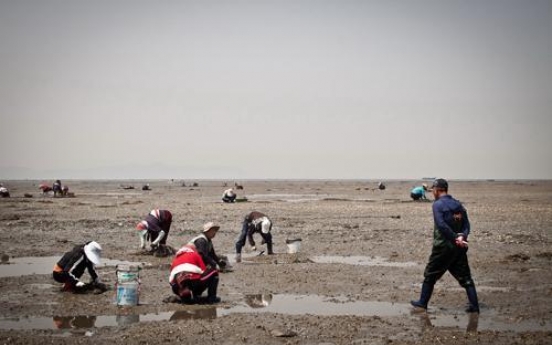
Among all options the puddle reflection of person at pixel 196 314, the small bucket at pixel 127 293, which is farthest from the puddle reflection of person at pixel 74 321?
the puddle reflection of person at pixel 196 314

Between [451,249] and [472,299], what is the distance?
959 millimetres

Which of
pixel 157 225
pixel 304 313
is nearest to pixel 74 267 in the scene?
pixel 304 313

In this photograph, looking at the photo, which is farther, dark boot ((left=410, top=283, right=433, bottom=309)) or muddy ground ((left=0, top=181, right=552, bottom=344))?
dark boot ((left=410, top=283, right=433, bottom=309))

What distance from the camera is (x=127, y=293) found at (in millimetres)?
10000

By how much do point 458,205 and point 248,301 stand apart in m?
4.33

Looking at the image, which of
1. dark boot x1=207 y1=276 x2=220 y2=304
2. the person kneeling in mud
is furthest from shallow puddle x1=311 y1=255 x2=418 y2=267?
the person kneeling in mud

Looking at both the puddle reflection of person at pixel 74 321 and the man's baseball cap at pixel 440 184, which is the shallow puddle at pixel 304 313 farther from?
the man's baseball cap at pixel 440 184

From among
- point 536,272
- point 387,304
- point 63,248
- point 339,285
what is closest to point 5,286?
point 63,248

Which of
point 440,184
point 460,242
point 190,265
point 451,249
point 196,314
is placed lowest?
point 196,314

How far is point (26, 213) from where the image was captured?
31.1 meters

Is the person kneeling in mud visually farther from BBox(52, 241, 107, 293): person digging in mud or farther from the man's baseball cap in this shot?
the man's baseball cap

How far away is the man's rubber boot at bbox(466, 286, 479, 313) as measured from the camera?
9.45 meters

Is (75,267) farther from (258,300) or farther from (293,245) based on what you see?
(293,245)

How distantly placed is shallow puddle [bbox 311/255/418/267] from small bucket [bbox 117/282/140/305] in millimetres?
6599
